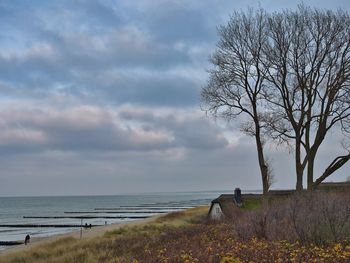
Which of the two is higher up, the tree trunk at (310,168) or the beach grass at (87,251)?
the tree trunk at (310,168)

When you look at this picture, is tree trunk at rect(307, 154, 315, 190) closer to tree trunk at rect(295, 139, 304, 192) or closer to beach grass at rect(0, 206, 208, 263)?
A: tree trunk at rect(295, 139, 304, 192)

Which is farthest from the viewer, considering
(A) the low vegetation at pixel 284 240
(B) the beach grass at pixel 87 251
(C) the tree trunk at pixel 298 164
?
(C) the tree trunk at pixel 298 164

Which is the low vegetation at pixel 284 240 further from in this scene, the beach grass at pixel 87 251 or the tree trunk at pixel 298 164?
the tree trunk at pixel 298 164

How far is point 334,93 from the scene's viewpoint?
92.6ft

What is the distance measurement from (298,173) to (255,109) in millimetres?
5369

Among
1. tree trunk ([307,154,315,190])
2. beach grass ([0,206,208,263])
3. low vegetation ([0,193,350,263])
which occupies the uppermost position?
tree trunk ([307,154,315,190])

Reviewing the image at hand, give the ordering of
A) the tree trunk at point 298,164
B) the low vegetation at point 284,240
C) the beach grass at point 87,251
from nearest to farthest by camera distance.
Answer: the low vegetation at point 284,240
the beach grass at point 87,251
the tree trunk at point 298,164

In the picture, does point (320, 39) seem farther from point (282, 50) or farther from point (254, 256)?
point (254, 256)

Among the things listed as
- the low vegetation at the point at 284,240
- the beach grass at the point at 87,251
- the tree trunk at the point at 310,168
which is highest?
the tree trunk at the point at 310,168

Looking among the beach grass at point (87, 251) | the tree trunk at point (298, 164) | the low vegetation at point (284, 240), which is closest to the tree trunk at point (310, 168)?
the tree trunk at point (298, 164)

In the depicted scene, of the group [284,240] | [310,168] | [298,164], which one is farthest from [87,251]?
[310,168]

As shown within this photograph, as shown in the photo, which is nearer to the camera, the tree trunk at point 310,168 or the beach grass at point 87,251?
the beach grass at point 87,251

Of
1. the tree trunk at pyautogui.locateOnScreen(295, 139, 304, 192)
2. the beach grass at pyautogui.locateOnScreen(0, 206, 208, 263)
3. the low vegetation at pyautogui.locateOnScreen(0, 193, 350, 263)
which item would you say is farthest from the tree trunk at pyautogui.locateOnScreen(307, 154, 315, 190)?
the low vegetation at pyautogui.locateOnScreen(0, 193, 350, 263)

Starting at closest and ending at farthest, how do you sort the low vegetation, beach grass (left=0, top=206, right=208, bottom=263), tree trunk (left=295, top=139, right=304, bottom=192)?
the low vegetation, beach grass (left=0, top=206, right=208, bottom=263), tree trunk (left=295, top=139, right=304, bottom=192)
